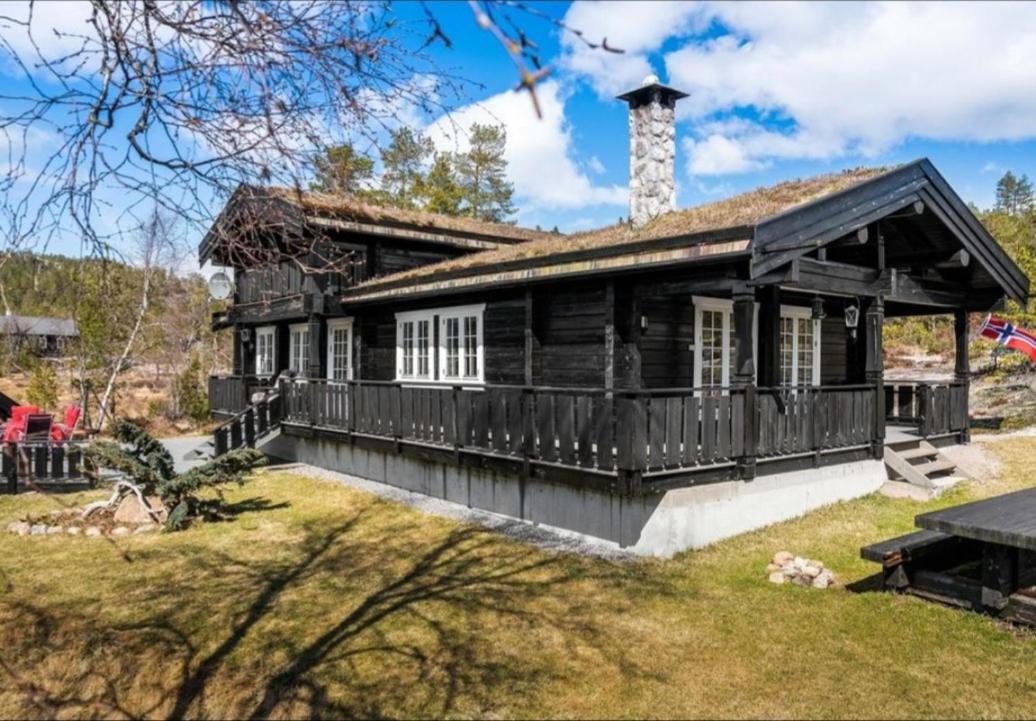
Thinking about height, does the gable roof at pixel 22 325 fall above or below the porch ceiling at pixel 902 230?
below

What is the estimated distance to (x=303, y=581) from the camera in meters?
7.36

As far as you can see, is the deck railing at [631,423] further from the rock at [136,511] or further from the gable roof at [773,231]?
the rock at [136,511]

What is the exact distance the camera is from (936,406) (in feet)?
40.4

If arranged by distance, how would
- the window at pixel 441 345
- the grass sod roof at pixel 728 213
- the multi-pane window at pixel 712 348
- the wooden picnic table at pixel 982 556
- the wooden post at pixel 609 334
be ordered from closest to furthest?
the wooden picnic table at pixel 982 556 → the grass sod roof at pixel 728 213 → the wooden post at pixel 609 334 → the multi-pane window at pixel 712 348 → the window at pixel 441 345

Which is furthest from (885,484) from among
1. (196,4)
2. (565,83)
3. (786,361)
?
(196,4)

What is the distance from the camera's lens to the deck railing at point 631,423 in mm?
7754

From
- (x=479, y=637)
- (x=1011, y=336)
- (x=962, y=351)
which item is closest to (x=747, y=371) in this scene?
(x=479, y=637)

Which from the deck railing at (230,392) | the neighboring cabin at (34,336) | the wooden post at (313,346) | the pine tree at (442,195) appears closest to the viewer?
the neighboring cabin at (34,336)

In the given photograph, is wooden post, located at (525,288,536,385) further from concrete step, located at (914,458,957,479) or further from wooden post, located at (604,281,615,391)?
concrete step, located at (914,458,957,479)

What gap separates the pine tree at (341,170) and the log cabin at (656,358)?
472 mm

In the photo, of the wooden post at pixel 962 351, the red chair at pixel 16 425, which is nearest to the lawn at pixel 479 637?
the wooden post at pixel 962 351

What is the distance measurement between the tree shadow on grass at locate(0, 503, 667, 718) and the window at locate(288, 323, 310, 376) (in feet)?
37.0

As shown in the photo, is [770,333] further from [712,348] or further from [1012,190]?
[1012,190]

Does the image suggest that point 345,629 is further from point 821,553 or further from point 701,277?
point 701,277
